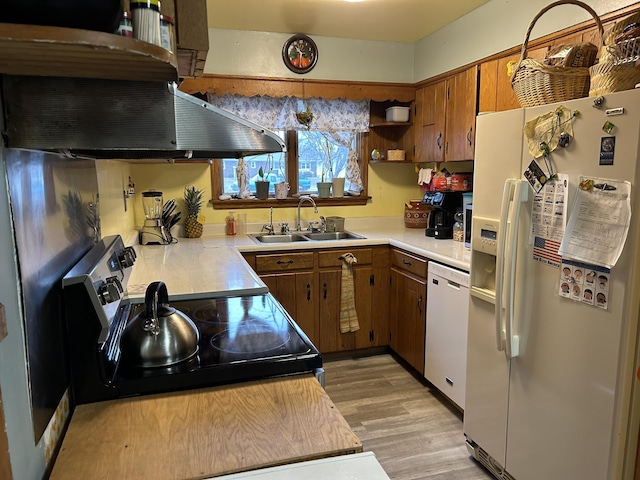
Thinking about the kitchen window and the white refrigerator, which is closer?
the white refrigerator

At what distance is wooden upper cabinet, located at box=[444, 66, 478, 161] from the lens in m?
3.06

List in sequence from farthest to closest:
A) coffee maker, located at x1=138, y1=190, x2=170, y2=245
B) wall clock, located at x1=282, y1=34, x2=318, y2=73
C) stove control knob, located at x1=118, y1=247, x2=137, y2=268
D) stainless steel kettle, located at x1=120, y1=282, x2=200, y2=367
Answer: wall clock, located at x1=282, y1=34, x2=318, y2=73
coffee maker, located at x1=138, y1=190, x2=170, y2=245
stove control knob, located at x1=118, y1=247, x2=137, y2=268
stainless steel kettle, located at x1=120, y1=282, x2=200, y2=367

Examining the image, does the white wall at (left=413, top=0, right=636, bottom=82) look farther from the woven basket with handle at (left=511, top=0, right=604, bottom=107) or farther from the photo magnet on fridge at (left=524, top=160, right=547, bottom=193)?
the photo magnet on fridge at (left=524, top=160, right=547, bottom=193)

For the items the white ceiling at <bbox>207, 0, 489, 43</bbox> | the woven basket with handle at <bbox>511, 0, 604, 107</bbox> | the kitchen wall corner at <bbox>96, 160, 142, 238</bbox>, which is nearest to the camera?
the woven basket with handle at <bbox>511, 0, 604, 107</bbox>

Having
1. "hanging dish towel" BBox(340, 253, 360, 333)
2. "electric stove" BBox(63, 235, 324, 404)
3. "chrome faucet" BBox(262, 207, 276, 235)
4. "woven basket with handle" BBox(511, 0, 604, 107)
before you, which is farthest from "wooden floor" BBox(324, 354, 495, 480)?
"woven basket with handle" BBox(511, 0, 604, 107)

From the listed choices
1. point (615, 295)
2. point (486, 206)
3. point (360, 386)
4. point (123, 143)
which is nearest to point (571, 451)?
point (615, 295)

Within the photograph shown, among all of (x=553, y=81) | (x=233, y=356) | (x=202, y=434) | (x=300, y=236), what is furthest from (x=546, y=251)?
(x=300, y=236)

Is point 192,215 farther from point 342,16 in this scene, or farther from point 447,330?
point 447,330

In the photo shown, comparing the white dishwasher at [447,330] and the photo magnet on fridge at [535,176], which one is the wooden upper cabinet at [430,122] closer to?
the white dishwasher at [447,330]

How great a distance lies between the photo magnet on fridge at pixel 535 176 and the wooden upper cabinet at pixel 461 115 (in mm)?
1298

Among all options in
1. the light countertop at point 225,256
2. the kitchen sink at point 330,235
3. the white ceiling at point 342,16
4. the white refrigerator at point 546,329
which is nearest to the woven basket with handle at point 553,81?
the white refrigerator at point 546,329

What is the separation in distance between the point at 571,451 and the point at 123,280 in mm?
1708

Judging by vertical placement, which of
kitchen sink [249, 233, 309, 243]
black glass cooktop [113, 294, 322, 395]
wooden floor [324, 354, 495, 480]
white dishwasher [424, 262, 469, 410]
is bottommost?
wooden floor [324, 354, 495, 480]

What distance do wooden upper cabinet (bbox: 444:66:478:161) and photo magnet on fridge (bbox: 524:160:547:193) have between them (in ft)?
4.26
